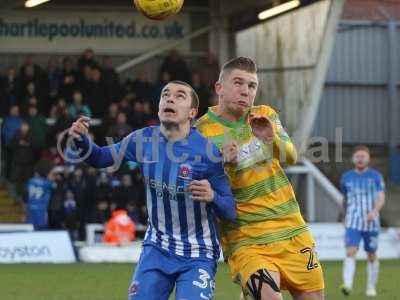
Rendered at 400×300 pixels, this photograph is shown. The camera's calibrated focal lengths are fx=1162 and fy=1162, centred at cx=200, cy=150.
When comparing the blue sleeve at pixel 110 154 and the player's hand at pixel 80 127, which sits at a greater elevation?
the player's hand at pixel 80 127

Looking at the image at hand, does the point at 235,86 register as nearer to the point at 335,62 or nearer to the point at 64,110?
the point at 64,110

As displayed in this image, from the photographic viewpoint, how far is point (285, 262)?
7.50 meters

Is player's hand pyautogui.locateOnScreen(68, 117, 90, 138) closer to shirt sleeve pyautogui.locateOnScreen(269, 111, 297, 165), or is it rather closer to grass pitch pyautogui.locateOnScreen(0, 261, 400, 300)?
shirt sleeve pyautogui.locateOnScreen(269, 111, 297, 165)

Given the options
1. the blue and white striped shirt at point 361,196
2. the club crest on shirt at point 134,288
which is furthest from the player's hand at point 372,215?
the club crest on shirt at point 134,288

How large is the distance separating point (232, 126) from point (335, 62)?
2362 centimetres

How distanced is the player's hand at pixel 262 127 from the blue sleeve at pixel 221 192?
0.99 ft

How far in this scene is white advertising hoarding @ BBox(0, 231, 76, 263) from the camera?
1911cm

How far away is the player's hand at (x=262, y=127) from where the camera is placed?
7191 mm

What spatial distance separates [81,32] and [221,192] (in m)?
18.8

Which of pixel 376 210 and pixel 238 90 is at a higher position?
pixel 238 90

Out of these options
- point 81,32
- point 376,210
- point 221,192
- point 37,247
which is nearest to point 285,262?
point 221,192

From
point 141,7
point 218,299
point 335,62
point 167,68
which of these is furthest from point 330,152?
point 141,7

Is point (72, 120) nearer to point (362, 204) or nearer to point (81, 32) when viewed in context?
point (81, 32)

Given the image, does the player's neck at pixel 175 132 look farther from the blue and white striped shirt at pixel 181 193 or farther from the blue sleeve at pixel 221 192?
the blue sleeve at pixel 221 192
